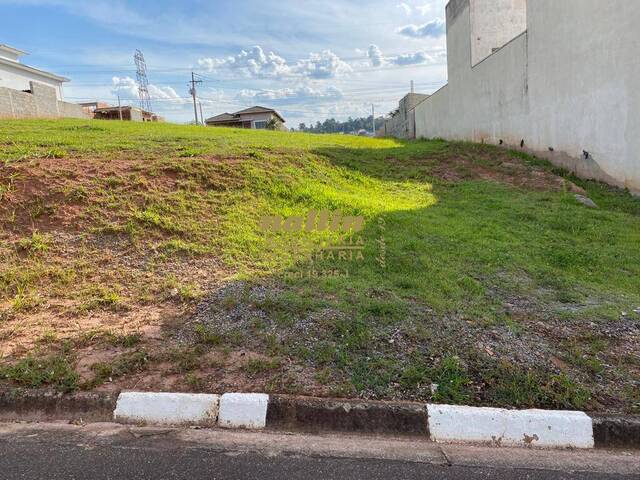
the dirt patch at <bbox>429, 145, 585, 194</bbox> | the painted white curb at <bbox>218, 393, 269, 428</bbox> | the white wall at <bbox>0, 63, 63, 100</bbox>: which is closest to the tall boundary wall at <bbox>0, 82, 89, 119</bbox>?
the white wall at <bbox>0, 63, 63, 100</bbox>

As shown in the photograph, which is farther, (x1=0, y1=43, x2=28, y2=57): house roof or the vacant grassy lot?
(x1=0, y1=43, x2=28, y2=57): house roof

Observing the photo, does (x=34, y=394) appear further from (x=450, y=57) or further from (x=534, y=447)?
(x=450, y=57)

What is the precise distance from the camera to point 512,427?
2312 millimetres

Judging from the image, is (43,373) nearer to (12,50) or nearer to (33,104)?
(33,104)

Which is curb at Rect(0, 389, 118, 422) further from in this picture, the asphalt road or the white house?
the white house

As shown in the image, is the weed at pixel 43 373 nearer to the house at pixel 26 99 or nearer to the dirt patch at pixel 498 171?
Answer: the dirt patch at pixel 498 171

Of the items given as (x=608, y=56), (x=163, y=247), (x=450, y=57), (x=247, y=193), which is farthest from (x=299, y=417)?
(x=450, y=57)

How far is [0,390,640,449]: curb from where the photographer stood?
7.52 feet

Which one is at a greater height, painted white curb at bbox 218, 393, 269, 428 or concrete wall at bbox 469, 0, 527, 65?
concrete wall at bbox 469, 0, 527, 65

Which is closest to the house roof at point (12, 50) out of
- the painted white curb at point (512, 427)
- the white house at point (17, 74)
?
the white house at point (17, 74)

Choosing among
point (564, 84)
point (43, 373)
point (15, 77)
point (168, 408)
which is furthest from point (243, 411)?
point (15, 77)

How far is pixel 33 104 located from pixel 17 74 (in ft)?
41.0

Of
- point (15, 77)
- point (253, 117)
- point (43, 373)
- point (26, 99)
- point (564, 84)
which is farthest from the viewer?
point (253, 117)

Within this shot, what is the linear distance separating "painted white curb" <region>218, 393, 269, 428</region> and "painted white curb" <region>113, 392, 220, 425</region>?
0.05m
